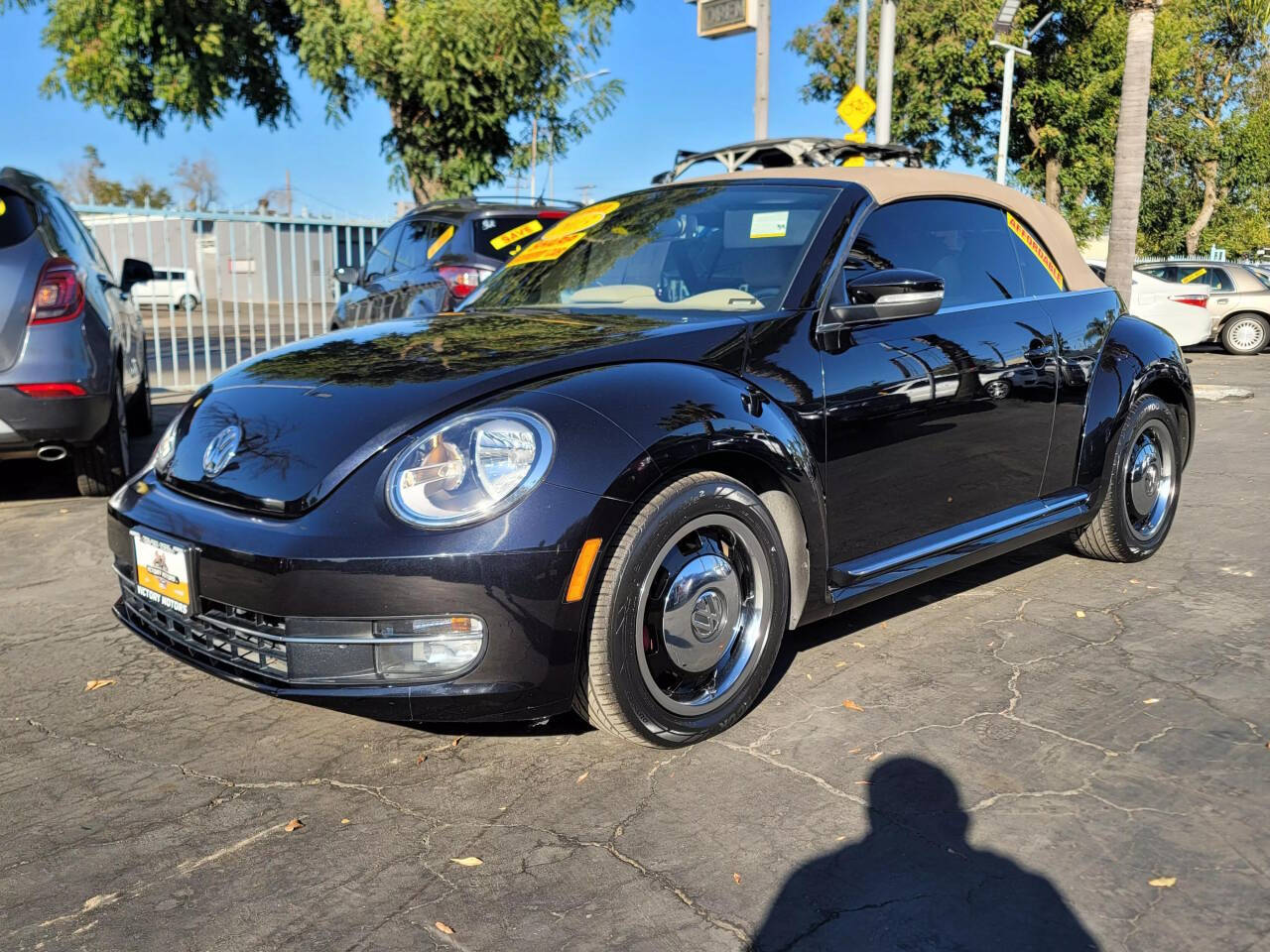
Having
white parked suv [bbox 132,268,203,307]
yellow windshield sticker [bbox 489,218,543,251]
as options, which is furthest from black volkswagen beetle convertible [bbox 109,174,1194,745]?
white parked suv [bbox 132,268,203,307]

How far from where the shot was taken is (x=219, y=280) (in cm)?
1216

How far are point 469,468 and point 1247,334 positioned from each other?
64.4ft

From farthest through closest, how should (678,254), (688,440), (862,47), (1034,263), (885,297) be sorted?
1. (862,47)
2. (1034,263)
3. (678,254)
4. (885,297)
5. (688,440)

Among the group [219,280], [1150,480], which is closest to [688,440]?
[1150,480]

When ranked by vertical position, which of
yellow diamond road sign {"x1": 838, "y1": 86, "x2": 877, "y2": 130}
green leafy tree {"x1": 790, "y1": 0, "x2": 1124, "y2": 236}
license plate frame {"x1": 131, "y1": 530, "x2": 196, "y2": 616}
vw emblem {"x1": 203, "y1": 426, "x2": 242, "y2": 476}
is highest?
green leafy tree {"x1": 790, "y1": 0, "x2": 1124, "y2": 236}

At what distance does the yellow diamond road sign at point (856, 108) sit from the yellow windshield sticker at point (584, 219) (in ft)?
27.9

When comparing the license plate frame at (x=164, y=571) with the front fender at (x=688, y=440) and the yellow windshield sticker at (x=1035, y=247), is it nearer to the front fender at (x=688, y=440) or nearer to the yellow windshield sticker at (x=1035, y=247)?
the front fender at (x=688, y=440)

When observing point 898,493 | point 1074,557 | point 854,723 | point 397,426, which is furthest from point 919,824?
point 1074,557

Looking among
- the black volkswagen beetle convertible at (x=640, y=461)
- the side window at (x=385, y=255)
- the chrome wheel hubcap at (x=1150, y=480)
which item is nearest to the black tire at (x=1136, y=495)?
the chrome wheel hubcap at (x=1150, y=480)

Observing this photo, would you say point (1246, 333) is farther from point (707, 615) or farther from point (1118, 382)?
point (707, 615)

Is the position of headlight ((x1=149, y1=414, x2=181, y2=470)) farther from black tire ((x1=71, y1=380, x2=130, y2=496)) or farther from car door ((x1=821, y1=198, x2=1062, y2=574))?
black tire ((x1=71, y1=380, x2=130, y2=496))

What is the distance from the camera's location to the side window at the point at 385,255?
365 inches

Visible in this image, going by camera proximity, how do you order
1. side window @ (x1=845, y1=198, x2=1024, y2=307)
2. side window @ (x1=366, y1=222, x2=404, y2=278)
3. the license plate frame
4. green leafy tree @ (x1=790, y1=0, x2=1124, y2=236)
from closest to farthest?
the license plate frame
side window @ (x1=845, y1=198, x2=1024, y2=307)
side window @ (x1=366, y1=222, x2=404, y2=278)
green leafy tree @ (x1=790, y1=0, x2=1124, y2=236)

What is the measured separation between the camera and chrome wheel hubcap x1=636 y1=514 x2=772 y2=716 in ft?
9.84
